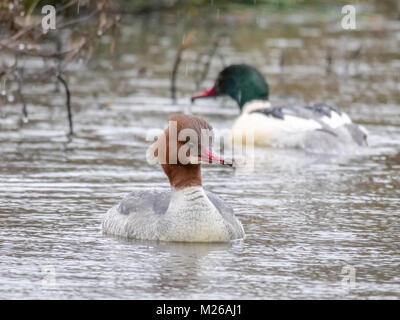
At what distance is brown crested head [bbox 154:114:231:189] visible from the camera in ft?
34.0

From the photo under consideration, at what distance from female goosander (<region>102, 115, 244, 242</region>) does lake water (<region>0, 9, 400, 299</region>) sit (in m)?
0.13

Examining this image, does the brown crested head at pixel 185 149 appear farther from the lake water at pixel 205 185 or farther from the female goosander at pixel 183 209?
the lake water at pixel 205 185

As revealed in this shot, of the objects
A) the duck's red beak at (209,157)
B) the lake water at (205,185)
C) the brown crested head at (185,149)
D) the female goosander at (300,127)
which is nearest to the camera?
the lake water at (205,185)

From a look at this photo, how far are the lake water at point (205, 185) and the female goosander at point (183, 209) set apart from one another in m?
0.13

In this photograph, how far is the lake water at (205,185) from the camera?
938 centimetres

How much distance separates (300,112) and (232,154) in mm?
1172

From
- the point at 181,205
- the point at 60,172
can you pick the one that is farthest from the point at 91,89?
the point at 181,205

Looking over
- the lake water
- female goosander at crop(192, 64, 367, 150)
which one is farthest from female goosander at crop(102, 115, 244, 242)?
female goosander at crop(192, 64, 367, 150)

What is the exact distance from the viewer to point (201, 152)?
10.4 metres

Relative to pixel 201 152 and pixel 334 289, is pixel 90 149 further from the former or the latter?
pixel 334 289

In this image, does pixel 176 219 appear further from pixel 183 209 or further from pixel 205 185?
pixel 205 185

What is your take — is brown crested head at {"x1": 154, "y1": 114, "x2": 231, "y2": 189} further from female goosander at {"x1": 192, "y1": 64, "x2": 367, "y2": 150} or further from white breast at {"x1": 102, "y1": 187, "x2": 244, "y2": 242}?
female goosander at {"x1": 192, "y1": 64, "x2": 367, "y2": 150}

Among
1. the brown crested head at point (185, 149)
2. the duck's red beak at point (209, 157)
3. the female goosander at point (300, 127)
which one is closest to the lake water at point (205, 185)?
the female goosander at point (300, 127)

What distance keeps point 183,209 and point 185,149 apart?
1.64ft
